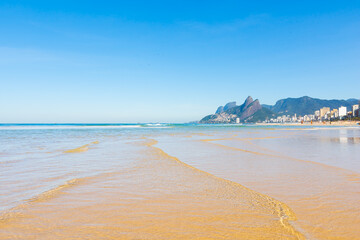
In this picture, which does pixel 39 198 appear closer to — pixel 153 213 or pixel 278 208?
pixel 153 213

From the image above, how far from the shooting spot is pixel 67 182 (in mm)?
8094

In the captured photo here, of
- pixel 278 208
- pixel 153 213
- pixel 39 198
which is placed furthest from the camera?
pixel 39 198

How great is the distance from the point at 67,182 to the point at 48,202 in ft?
7.09

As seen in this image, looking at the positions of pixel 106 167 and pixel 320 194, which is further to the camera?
pixel 106 167

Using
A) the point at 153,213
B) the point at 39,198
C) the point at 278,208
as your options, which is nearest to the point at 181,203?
the point at 153,213

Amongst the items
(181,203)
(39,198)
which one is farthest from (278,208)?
(39,198)

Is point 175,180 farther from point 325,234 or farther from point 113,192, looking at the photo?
point 325,234

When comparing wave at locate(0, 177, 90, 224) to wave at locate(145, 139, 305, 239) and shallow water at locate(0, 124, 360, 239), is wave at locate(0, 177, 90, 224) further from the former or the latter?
wave at locate(145, 139, 305, 239)

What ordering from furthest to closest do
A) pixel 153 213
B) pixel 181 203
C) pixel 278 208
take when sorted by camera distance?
pixel 181 203 → pixel 278 208 → pixel 153 213

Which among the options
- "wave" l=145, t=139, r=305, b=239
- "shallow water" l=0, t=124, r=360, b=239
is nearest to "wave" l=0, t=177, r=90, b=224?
"shallow water" l=0, t=124, r=360, b=239

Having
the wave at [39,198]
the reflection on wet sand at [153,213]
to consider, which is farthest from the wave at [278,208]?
the wave at [39,198]

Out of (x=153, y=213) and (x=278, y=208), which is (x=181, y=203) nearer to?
(x=153, y=213)

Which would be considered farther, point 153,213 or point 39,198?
point 39,198

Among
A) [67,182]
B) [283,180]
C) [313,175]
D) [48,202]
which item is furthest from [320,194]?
[67,182]
